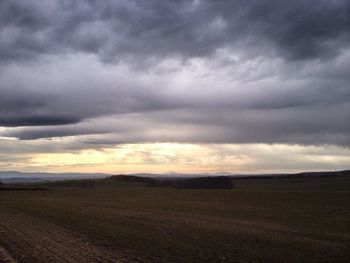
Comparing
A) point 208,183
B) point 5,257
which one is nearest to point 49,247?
point 5,257

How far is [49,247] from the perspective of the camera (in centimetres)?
1792

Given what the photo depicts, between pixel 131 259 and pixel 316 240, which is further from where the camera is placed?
pixel 316 240

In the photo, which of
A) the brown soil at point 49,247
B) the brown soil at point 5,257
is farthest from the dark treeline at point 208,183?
the brown soil at point 5,257

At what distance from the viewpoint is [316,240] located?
2089cm

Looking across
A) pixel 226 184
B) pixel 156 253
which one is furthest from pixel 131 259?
pixel 226 184

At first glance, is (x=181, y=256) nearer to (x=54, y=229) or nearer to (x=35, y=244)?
(x=35, y=244)

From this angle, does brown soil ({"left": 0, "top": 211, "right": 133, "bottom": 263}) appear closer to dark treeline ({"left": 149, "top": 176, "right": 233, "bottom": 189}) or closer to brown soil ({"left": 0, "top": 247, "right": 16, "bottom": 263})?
brown soil ({"left": 0, "top": 247, "right": 16, "bottom": 263})

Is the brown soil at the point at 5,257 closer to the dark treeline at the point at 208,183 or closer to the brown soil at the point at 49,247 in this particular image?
the brown soil at the point at 49,247

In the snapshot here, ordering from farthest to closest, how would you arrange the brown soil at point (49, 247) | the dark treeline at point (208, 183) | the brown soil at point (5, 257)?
the dark treeline at point (208, 183)
the brown soil at point (49, 247)
the brown soil at point (5, 257)

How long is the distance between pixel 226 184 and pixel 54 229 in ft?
346

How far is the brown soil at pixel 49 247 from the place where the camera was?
15359mm

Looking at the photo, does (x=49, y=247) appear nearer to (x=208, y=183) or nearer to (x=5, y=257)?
(x=5, y=257)

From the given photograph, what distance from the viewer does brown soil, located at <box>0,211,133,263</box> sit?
50.4 feet

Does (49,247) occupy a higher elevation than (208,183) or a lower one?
lower
